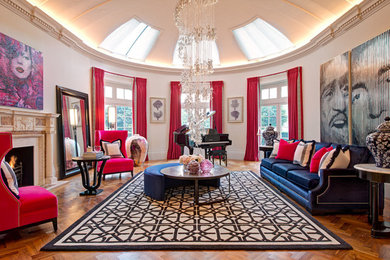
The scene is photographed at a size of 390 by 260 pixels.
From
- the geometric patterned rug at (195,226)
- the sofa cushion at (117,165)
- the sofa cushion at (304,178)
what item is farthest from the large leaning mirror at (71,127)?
the sofa cushion at (304,178)

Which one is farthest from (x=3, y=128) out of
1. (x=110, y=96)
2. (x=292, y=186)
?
(x=292, y=186)

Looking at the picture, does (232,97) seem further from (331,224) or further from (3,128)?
(3,128)

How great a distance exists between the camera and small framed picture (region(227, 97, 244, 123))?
25.9 feet

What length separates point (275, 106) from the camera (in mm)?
7426

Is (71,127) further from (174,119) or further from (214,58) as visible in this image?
(214,58)

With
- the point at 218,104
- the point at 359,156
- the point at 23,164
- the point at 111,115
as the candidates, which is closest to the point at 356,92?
the point at 359,156

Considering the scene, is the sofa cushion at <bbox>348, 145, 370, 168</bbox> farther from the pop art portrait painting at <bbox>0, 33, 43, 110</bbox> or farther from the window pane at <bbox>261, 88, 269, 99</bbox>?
the pop art portrait painting at <bbox>0, 33, 43, 110</bbox>

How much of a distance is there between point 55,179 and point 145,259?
3723mm

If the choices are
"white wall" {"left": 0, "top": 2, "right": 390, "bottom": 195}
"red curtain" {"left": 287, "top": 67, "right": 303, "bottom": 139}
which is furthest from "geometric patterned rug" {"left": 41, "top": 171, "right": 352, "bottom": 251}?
"red curtain" {"left": 287, "top": 67, "right": 303, "bottom": 139}

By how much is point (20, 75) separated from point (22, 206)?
9.37 feet

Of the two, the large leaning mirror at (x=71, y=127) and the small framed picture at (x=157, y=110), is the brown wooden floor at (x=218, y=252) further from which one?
the small framed picture at (x=157, y=110)

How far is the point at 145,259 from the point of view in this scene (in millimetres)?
1938

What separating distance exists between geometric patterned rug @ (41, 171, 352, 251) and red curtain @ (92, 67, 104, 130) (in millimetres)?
3415

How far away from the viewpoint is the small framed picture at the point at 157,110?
7949 millimetres
